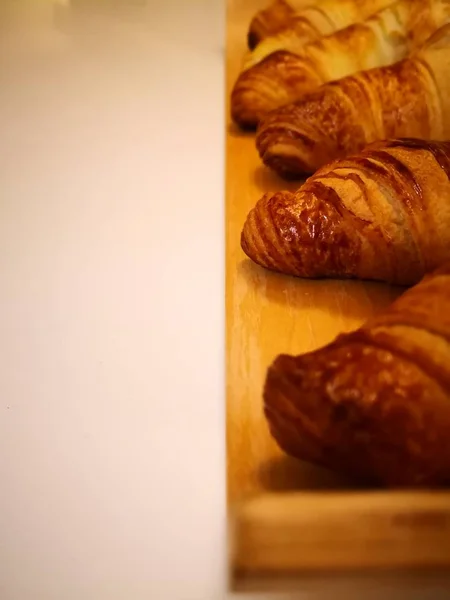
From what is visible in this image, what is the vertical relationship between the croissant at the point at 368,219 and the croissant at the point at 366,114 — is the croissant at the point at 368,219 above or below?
below

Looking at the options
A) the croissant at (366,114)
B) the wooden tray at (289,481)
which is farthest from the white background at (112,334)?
the croissant at (366,114)

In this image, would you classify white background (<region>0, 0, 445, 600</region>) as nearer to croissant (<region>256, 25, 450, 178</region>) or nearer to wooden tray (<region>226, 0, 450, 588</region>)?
wooden tray (<region>226, 0, 450, 588</region>)

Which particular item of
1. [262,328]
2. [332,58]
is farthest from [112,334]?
[332,58]

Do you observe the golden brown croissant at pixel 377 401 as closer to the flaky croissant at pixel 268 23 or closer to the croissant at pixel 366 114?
the croissant at pixel 366 114

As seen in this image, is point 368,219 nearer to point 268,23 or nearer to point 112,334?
point 112,334

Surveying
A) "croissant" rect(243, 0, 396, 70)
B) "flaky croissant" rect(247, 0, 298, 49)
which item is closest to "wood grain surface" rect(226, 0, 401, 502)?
"croissant" rect(243, 0, 396, 70)

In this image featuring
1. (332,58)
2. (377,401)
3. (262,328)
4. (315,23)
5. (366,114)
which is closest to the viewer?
(377,401)
